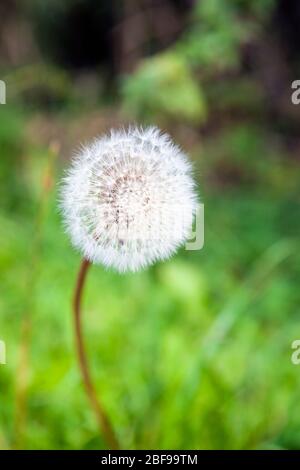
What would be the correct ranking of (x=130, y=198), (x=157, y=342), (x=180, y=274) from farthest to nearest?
(x=180, y=274) < (x=157, y=342) < (x=130, y=198)

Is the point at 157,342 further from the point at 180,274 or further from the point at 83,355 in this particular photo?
the point at 83,355

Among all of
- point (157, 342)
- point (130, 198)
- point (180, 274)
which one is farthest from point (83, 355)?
point (180, 274)

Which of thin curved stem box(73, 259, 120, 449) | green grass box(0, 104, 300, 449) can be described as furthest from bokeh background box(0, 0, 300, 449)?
thin curved stem box(73, 259, 120, 449)

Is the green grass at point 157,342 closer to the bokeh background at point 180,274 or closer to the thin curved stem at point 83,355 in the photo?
the bokeh background at point 180,274

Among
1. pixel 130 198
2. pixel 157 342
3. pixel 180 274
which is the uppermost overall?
pixel 130 198

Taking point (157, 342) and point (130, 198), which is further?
point (157, 342)

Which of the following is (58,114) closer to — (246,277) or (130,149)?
(246,277)

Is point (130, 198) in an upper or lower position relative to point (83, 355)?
upper
